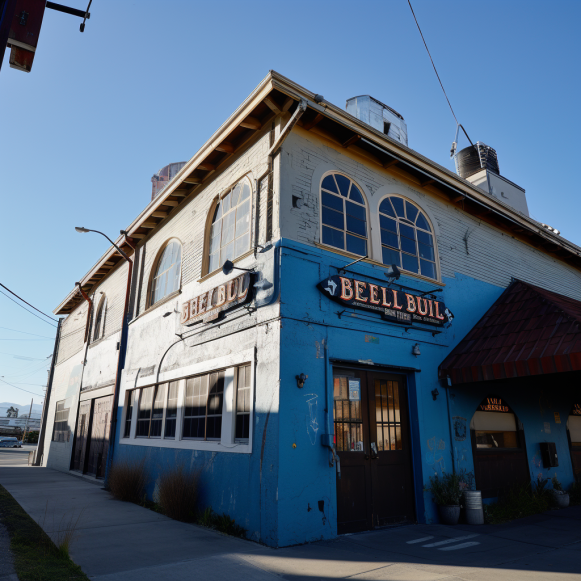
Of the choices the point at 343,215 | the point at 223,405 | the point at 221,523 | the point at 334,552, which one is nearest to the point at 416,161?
the point at 343,215

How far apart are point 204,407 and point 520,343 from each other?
6.13 metres

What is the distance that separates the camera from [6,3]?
11.4 feet

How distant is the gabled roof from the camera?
818 centimetres

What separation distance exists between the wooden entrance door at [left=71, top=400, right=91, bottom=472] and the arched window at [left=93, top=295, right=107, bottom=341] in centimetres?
236

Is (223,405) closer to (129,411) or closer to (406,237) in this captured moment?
(406,237)

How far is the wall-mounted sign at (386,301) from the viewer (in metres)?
7.78

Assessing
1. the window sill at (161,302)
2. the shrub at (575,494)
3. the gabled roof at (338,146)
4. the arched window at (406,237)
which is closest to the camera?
the gabled roof at (338,146)

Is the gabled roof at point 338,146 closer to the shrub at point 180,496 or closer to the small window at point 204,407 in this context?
the small window at point 204,407

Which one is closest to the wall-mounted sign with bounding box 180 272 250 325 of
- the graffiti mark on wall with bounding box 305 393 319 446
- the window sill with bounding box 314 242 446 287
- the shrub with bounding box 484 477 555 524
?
the window sill with bounding box 314 242 446 287

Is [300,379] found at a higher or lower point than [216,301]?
lower

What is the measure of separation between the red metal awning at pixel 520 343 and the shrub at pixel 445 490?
72.3 inches

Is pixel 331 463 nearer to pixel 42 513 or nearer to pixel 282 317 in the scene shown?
pixel 282 317

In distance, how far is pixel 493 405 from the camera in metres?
10.0

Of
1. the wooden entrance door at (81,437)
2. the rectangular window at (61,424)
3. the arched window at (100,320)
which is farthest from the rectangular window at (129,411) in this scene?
the rectangular window at (61,424)
